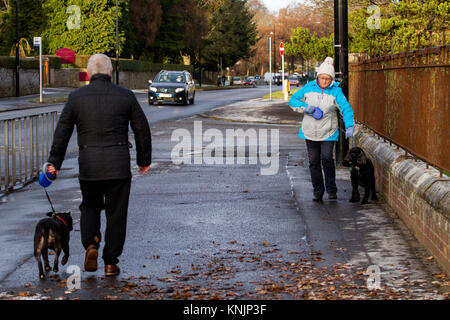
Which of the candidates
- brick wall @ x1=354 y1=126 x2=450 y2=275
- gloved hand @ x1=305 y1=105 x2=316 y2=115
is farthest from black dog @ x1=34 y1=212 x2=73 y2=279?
gloved hand @ x1=305 y1=105 x2=316 y2=115

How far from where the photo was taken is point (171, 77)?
1570 inches

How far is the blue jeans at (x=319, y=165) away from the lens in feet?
34.2

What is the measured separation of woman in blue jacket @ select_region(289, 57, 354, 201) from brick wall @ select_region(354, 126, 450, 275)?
68 cm

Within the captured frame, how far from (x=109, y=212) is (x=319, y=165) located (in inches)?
172

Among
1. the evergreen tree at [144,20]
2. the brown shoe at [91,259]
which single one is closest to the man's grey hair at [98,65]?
the brown shoe at [91,259]

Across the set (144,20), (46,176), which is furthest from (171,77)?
(144,20)

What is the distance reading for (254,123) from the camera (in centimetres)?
2722

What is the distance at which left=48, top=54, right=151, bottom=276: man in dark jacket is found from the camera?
650 centimetres

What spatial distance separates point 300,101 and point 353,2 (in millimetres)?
20048

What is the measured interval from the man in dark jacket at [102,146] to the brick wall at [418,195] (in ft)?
8.08

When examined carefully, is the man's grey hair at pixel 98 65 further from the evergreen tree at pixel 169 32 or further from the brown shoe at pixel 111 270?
the evergreen tree at pixel 169 32

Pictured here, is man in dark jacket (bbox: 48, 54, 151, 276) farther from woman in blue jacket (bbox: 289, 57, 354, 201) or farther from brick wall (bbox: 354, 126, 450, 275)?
woman in blue jacket (bbox: 289, 57, 354, 201)

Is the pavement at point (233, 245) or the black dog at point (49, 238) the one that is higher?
A: the black dog at point (49, 238)
